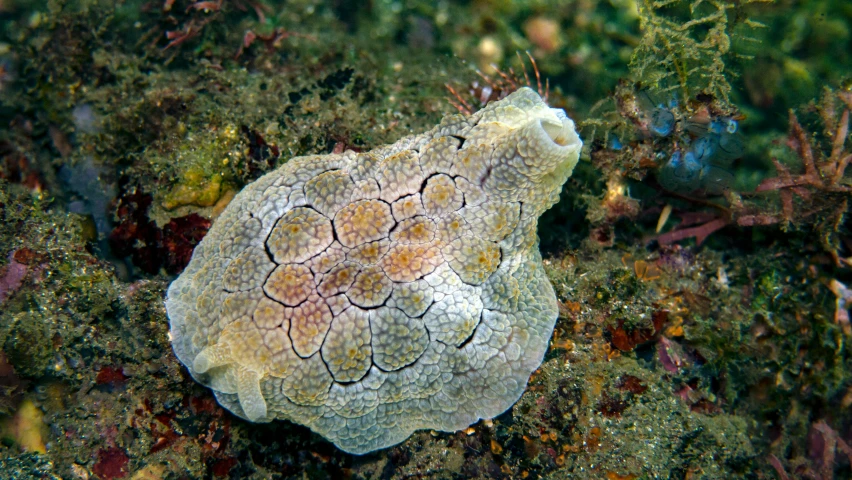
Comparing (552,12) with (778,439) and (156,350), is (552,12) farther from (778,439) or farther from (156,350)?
(156,350)

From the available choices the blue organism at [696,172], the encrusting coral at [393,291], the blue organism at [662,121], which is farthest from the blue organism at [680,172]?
the encrusting coral at [393,291]

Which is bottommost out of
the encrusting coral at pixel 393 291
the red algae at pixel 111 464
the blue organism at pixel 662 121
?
the red algae at pixel 111 464

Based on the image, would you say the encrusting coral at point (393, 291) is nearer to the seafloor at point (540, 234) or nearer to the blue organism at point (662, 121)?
the seafloor at point (540, 234)

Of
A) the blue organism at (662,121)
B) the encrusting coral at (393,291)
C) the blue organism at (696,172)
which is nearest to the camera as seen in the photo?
the encrusting coral at (393,291)

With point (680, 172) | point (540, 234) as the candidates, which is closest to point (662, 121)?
point (680, 172)

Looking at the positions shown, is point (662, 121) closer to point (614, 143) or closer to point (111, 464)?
point (614, 143)

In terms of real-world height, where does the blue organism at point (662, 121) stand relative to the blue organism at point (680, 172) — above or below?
above
